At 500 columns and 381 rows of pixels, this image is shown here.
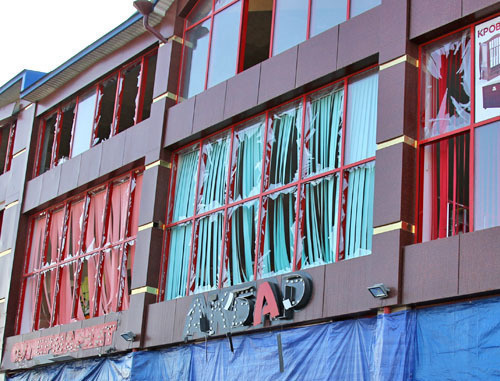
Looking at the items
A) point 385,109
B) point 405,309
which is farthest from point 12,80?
point 405,309

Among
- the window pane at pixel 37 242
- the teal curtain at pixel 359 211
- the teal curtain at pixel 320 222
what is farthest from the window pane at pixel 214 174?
the window pane at pixel 37 242

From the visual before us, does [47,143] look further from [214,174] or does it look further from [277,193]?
[277,193]

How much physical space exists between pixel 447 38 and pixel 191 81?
26.4 ft

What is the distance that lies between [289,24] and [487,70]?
19.2ft

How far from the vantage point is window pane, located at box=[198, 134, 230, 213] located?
19.1 meters

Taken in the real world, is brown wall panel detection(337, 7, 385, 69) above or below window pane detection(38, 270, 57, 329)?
above

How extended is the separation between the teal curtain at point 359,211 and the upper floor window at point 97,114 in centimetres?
878

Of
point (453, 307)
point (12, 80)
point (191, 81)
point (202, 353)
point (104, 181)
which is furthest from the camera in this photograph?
point (12, 80)

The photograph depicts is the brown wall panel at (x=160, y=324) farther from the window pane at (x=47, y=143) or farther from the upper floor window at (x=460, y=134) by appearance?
the window pane at (x=47, y=143)

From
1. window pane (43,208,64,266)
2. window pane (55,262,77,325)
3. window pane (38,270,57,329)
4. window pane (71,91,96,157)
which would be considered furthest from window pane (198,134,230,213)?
window pane (38,270,57,329)

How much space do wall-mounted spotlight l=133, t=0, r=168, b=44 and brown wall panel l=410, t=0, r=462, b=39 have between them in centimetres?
824

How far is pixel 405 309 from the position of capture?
13469 millimetres

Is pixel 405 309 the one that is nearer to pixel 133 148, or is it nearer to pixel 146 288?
pixel 146 288

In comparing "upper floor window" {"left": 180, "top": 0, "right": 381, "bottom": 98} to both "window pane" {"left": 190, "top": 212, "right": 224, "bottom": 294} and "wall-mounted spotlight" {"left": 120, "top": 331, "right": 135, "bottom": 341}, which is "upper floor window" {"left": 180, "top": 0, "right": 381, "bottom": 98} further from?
"wall-mounted spotlight" {"left": 120, "top": 331, "right": 135, "bottom": 341}
